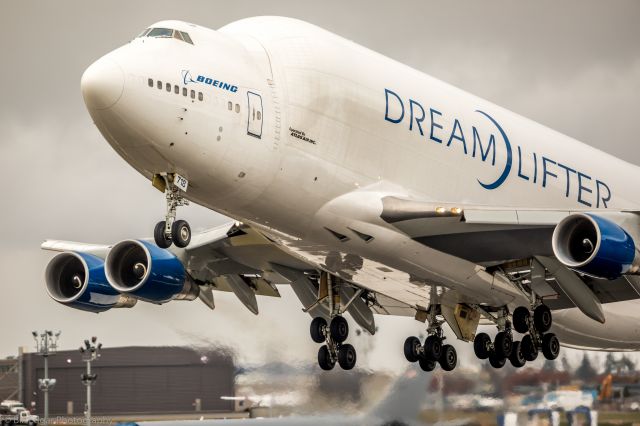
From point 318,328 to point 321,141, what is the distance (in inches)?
287

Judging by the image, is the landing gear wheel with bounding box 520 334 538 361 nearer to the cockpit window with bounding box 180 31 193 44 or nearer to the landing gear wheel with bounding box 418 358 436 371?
the landing gear wheel with bounding box 418 358 436 371

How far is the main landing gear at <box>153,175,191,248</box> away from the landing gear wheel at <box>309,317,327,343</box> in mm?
7776

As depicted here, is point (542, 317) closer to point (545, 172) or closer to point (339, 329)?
point (545, 172)

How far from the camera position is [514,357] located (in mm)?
27422

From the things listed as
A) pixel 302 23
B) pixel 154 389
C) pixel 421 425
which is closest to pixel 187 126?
pixel 302 23

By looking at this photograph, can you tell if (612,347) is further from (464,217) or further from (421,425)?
(464,217)

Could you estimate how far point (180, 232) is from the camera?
2020cm

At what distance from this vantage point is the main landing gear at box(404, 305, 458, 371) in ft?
92.6

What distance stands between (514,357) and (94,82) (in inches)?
523

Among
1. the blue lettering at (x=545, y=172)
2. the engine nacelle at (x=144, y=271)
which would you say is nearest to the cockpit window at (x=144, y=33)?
the engine nacelle at (x=144, y=271)

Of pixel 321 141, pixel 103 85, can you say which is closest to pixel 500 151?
pixel 321 141

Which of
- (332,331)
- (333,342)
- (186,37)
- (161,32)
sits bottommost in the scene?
(333,342)

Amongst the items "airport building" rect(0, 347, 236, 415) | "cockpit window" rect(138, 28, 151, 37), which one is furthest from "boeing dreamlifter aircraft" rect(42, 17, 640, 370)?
"airport building" rect(0, 347, 236, 415)

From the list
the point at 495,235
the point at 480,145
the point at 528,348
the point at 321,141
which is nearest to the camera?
the point at 321,141
